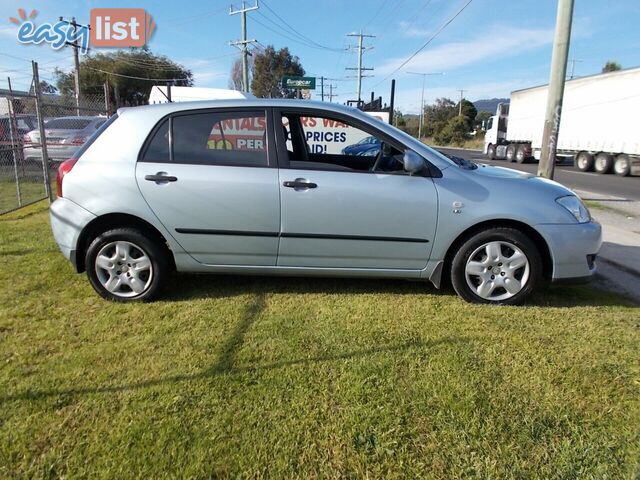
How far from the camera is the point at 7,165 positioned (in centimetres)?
1076

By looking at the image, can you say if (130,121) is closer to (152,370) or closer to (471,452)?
(152,370)

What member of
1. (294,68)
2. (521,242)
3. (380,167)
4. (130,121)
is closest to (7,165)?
(130,121)

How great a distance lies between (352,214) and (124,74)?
54154 millimetres

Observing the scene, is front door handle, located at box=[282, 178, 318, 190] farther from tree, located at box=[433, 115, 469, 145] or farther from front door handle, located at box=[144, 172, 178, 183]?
tree, located at box=[433, 115, 469, 145]

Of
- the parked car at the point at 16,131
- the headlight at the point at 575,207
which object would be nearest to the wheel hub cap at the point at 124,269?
the headlight at the point at 575,207

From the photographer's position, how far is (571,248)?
356cm

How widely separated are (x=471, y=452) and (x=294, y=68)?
61694 millimetres

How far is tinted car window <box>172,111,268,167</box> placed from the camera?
3570mm

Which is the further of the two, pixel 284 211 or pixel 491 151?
pixel 491 151

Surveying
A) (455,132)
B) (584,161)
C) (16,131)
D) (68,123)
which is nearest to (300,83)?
(584,161)

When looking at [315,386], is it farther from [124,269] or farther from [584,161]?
[584,161]

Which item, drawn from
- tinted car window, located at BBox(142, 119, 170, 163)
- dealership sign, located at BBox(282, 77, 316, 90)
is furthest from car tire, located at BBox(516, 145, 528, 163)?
tinted car window, located at BBox(142, 119, 170, 163)

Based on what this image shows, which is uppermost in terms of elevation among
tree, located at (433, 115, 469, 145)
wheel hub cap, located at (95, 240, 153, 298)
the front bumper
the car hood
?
tree, located at (433, 115, 469, 145)

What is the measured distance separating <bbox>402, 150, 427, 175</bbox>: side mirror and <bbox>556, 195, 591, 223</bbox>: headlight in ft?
3.82
